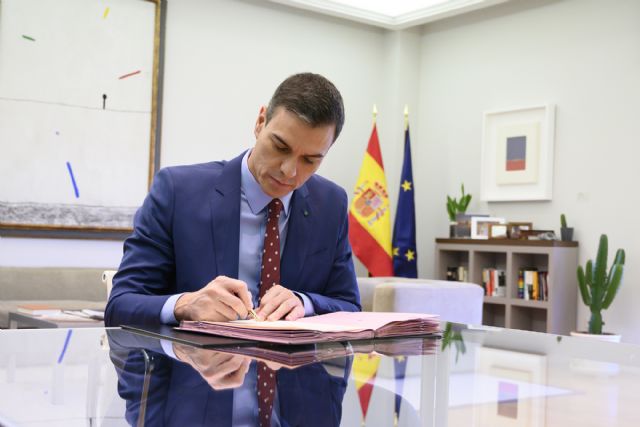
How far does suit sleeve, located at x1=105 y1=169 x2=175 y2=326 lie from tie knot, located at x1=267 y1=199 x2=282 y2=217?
23 centimetres

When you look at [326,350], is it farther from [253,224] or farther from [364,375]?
[253,224]

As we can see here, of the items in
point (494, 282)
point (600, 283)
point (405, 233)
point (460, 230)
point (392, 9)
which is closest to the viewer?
point (600, 283)

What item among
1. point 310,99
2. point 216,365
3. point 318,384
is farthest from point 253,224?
point 318,384

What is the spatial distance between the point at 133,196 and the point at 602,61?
3.80 metres

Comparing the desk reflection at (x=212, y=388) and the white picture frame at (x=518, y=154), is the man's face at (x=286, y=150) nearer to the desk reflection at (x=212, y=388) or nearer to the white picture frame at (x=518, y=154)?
the desk reflection at (x=212, y=388)

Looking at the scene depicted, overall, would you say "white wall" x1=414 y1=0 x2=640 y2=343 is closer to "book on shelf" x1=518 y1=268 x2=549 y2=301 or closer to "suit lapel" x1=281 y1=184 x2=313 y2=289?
"book on shelf" x1=518 y1=268 x2=549 y2=301

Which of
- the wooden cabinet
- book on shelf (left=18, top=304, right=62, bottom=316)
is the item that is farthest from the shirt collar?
the wooden cabinet

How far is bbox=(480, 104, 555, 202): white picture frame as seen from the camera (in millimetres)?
6348

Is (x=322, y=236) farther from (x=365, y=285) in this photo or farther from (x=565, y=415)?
(x=365, y=285)

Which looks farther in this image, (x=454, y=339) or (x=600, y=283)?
(x=600, y=283)

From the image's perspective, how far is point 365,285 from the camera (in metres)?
5.87

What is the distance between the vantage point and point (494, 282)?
6426 millimetres

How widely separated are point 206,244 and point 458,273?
528 cm

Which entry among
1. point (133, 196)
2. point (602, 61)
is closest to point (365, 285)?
point (133, 196)
